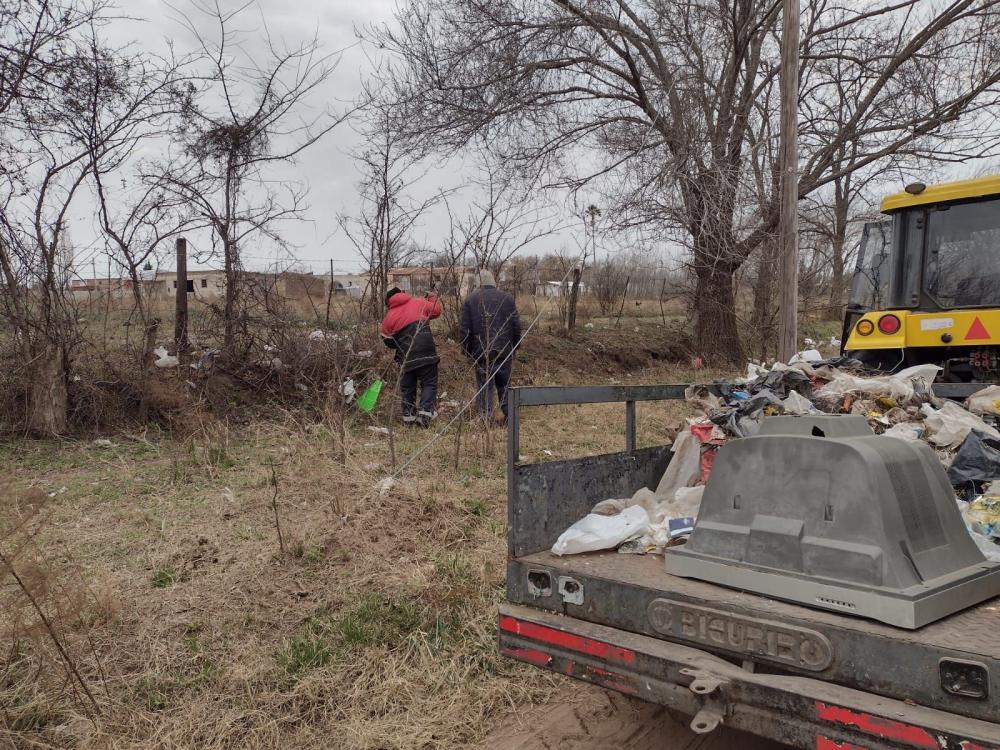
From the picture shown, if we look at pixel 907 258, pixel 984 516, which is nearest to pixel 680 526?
pixel 984 516

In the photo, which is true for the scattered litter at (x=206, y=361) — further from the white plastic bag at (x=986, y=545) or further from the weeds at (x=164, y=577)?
the white plastic bag at (x=986, y=545)

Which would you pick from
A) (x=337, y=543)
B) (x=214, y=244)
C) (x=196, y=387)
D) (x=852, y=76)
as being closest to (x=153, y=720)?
(x=337, y=543)

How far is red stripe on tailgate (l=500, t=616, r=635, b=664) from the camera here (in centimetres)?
262

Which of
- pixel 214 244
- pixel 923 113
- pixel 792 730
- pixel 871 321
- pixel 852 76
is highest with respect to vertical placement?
pixel 852 76

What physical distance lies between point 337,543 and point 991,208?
14.9 ft

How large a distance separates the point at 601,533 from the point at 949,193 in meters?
3.50

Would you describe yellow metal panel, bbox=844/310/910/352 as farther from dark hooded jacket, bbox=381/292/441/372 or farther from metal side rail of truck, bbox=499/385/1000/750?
dark hooded jacket, bbox=381/292/441/372

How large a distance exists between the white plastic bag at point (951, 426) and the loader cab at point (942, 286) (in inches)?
50.3

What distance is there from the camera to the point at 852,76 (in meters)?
12.5

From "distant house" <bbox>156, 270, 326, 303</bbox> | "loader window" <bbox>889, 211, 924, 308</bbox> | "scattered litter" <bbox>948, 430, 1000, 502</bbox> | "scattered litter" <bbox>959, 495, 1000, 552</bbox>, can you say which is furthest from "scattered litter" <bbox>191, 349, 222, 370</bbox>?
"scattered litter" <bbox>959, 495, 1000, 552</bbox>

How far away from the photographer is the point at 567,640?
277 cm

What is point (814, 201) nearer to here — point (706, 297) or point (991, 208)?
point (706, 297)

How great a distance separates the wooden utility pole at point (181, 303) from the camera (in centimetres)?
907

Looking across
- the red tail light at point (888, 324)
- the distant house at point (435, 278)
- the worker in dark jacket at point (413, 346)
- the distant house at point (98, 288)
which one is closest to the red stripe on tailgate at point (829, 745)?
the red tail light at point (888, 324)
